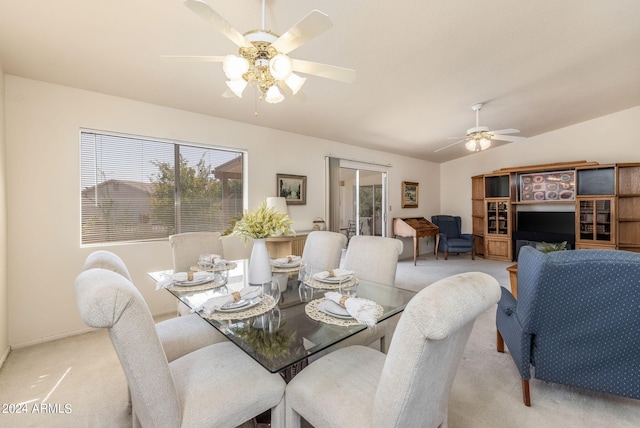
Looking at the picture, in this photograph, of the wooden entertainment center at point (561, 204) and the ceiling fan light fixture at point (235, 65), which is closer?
the ceiling fan light fixture at point (235, 65)

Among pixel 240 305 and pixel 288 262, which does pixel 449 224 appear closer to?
pixel 288 262

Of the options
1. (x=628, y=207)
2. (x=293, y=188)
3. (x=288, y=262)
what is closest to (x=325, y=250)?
(x=288, y=262)

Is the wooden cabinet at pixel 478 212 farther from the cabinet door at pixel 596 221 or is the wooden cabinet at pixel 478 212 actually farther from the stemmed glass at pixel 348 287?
the stemmed glass at pixel 348 287

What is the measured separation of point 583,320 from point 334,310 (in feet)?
4.67

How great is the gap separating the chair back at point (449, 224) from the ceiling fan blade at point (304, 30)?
6.16m

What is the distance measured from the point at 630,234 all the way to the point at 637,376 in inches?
208

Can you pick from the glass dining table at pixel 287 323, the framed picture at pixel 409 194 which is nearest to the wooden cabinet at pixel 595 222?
the framed picture at pixel 409 194

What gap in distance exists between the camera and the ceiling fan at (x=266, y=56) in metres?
1.41

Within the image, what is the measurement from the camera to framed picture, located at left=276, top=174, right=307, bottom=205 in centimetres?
429

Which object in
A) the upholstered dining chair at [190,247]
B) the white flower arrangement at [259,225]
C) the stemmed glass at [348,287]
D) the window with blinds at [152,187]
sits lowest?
the stemmed glass at [348,287]

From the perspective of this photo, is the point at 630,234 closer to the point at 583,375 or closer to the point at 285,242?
the point at 583,375

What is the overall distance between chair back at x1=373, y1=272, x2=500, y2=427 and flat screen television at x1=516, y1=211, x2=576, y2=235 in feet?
20.8

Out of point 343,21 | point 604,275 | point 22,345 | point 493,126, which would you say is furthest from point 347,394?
point 493,126

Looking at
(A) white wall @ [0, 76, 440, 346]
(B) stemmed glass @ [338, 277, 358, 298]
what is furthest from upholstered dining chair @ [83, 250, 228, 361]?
(A) white wall @ [0, 76, 440, 346]
